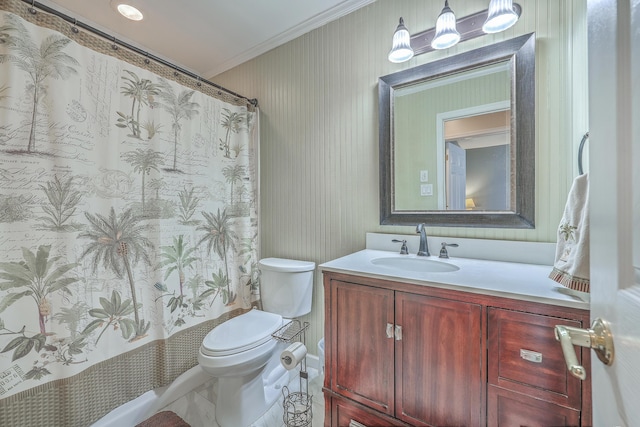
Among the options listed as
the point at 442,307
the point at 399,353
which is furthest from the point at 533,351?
the point at 399,353

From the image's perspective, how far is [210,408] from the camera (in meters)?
1.58

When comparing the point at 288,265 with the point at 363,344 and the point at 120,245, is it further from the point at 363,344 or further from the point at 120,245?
the point at 120,245

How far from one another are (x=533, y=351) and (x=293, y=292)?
1.28 metres

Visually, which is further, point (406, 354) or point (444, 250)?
point (444, 250)

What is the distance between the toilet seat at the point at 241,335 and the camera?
1337 millimetres

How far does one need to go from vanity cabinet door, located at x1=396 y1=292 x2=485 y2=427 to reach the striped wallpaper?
592mm

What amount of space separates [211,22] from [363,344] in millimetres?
2283

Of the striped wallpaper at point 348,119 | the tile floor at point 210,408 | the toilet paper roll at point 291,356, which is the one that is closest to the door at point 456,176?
the striped wallpaper at point 348,119

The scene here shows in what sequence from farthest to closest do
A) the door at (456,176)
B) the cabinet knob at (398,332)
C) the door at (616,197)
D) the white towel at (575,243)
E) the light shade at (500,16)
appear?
the door at (456,176)
the light shade at (500,16)
the cabinet knob at (398,332)
the white towel at (575,243)
the door at (616,197)

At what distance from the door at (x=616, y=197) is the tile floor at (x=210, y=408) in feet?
4.71

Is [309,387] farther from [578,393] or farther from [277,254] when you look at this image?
[578,393]

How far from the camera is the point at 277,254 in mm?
2133

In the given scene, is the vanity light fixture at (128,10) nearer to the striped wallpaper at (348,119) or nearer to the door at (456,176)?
the striped wallpaper at (348,119)

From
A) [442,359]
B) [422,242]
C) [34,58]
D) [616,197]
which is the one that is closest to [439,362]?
[442,359]
